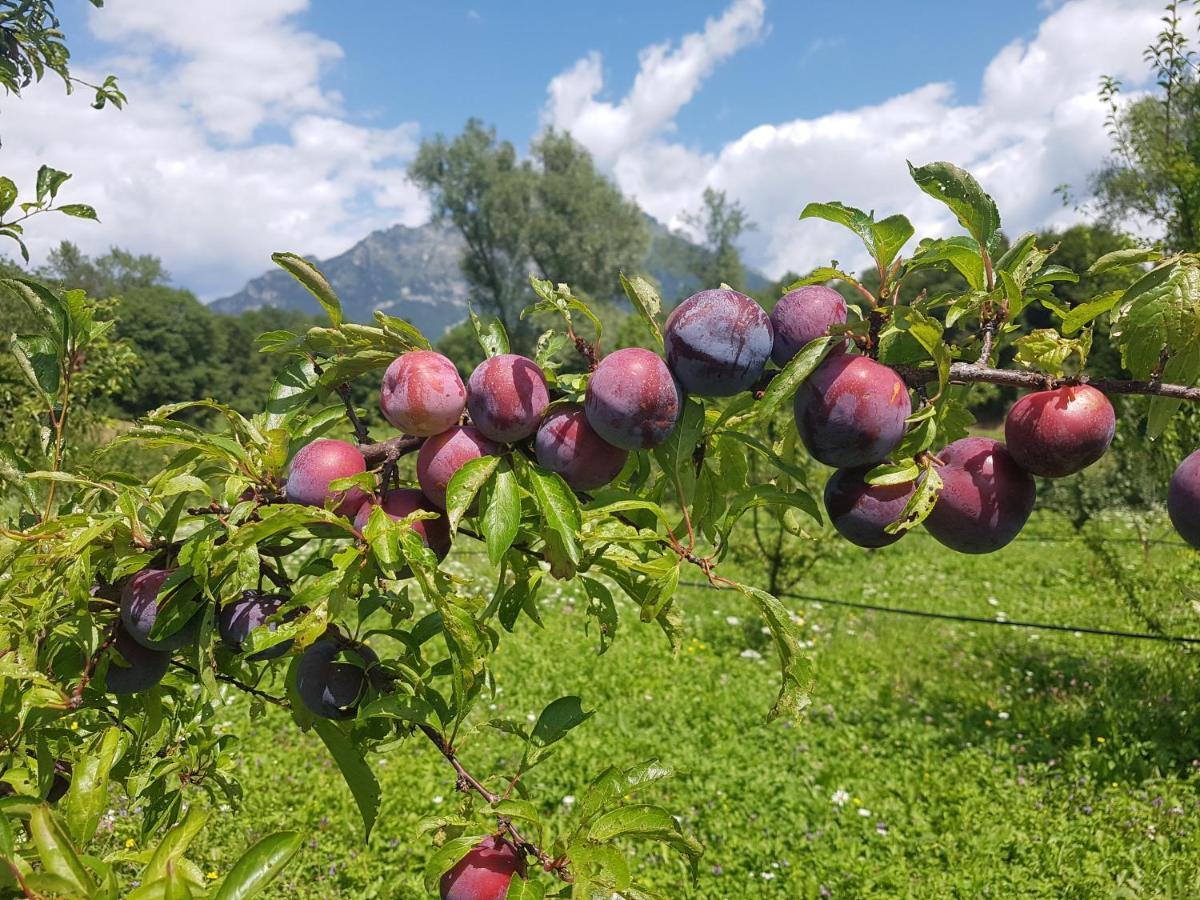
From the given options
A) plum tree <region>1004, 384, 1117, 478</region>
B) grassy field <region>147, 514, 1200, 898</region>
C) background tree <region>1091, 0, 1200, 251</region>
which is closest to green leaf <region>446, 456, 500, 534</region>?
plum tree <region>1004, 384, 1117, 478</region>

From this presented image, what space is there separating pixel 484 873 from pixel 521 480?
1.69 ft

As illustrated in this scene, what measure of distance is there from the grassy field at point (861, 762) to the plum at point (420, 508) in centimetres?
195

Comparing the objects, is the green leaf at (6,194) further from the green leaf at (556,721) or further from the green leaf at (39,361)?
the green leaf at (556,721)

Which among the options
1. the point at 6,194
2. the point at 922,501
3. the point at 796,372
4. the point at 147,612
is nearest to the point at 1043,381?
the point at 922,501

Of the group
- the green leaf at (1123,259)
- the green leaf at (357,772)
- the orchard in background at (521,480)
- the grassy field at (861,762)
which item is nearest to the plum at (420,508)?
the orchard in background at (521,480)

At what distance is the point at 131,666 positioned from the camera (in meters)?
0.98

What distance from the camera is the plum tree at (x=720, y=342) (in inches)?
30.8

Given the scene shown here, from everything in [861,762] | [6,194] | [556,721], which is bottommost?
[861,762]

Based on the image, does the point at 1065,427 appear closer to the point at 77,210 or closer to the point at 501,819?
the point at 501,819

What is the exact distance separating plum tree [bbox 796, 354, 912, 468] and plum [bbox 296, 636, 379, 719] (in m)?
0.66

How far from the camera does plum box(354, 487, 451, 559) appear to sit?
0.89 m

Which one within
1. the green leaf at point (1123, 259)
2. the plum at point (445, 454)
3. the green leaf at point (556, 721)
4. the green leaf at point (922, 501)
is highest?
the plum at point (445, 454)

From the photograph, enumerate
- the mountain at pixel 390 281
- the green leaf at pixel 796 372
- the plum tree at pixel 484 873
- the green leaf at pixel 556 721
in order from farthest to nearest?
the mountain at pixel 390 281 → the green leaf at pixel 556 721 → the plum tree at pixel 484 873 → the green leaf at pixel 796 372

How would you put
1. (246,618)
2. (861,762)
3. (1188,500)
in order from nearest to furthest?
(1188,500) → (246,618) → (861,762)
